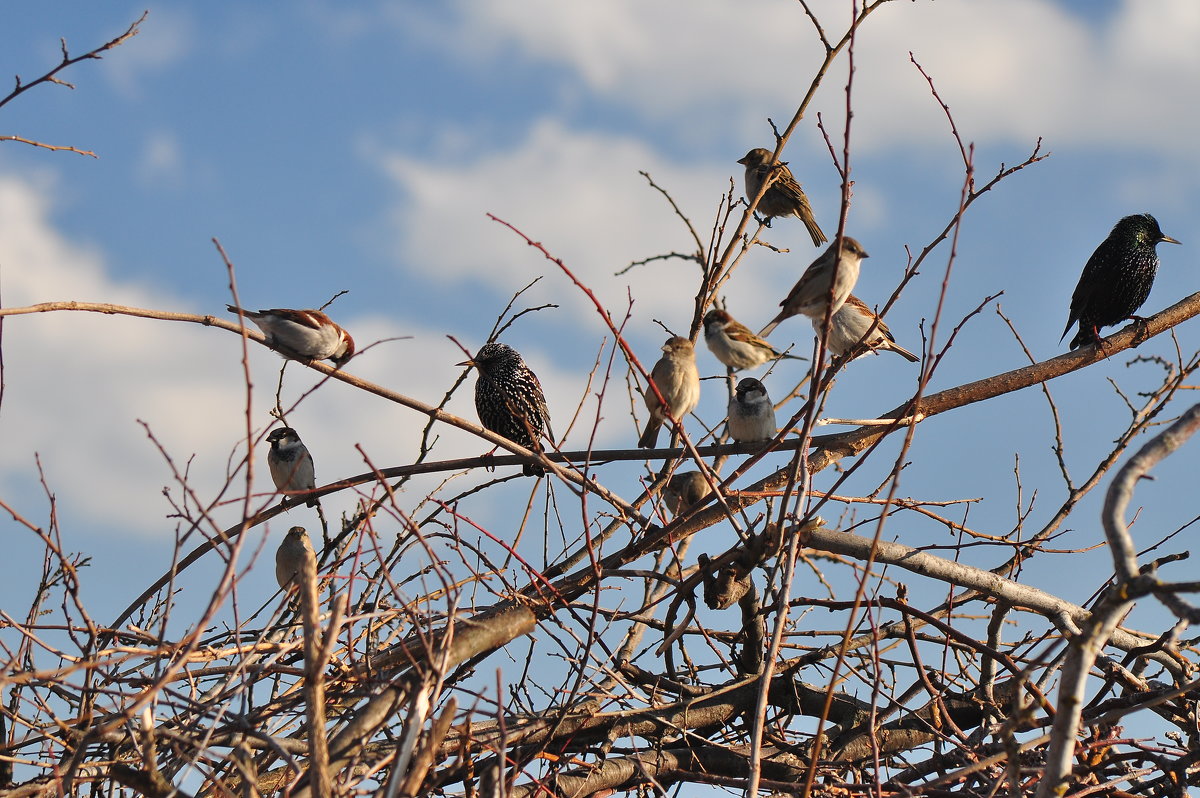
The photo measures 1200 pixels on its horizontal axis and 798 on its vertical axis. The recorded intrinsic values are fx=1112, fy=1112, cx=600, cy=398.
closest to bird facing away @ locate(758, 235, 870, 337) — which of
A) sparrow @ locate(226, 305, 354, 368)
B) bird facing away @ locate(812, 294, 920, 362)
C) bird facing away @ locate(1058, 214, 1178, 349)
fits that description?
bird facing away @ locate(812, 294, 920, 362)

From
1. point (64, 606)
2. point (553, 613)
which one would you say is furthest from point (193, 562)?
point (553, 613)

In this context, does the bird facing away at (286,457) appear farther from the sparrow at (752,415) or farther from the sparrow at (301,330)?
the sparrow at (752,415)

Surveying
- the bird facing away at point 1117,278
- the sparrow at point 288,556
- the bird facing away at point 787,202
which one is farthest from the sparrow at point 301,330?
the bird facing away at point 1117,278

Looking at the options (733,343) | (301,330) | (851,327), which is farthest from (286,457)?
(851,327)

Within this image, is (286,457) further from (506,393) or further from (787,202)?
(787,202)

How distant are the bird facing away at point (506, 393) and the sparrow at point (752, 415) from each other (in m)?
1.29

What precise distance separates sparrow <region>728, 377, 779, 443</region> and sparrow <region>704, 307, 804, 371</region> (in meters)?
0.15

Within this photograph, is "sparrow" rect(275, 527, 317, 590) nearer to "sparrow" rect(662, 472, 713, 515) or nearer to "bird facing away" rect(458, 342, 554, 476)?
"bird facing away" rect(458, 342, 554, 476)

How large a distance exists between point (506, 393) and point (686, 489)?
1335mm

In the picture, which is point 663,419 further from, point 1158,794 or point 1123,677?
point 1158,794

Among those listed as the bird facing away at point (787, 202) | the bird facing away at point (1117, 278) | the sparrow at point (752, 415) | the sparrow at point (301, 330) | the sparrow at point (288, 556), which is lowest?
the sparrow at point (752, 415)

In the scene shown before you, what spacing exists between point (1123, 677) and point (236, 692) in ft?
12.2

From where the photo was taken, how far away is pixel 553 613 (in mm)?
4059

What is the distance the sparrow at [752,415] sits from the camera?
646 cm
